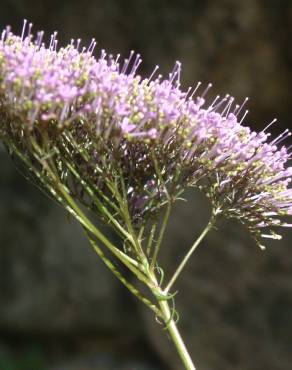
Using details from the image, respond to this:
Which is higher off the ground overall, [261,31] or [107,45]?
[107,45]

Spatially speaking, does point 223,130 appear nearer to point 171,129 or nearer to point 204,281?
point 171,129

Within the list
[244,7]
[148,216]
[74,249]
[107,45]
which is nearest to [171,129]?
[148,216]

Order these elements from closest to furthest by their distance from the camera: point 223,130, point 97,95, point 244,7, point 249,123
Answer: point 97,95 < point 223,130 < point 244,7 < point 249,123

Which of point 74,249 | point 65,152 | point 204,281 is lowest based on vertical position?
point 204,281

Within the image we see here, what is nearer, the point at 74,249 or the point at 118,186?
the point at 118,186
